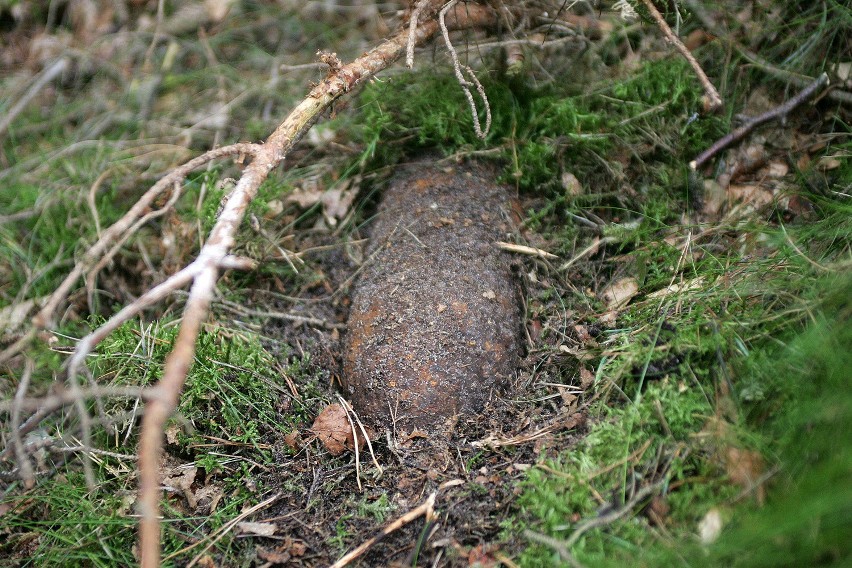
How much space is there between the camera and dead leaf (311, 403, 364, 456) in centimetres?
203

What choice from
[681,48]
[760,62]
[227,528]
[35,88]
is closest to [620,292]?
[681,48]

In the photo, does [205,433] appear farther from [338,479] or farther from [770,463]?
[770,463]

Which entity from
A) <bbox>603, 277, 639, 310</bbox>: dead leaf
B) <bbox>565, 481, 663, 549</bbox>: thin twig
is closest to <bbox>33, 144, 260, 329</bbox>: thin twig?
<bbox>603, 277, 639, 310</bbox>: dead leaf

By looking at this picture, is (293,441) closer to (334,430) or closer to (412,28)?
(334,430)

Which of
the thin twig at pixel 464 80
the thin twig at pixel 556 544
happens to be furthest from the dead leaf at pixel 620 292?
the thin twig at pixel 556 544

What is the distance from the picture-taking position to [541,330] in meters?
2.23

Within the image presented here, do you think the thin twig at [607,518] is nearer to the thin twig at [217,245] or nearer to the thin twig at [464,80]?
the thin twig at [217,245]

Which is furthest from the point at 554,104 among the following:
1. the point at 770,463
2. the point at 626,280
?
the point at 770,463

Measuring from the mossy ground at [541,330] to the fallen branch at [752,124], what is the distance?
2.1 inches

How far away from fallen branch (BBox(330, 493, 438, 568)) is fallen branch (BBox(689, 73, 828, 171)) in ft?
5.44

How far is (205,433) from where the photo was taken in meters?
2.10

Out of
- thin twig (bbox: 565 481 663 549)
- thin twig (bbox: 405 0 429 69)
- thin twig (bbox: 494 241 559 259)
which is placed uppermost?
thin twig (bbox: 405 0 429 69)

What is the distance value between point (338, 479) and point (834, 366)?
140 cm

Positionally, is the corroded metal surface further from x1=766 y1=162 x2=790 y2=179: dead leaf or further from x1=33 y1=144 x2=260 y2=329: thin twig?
x1=766 y1=162 x2=790 y2=179: dead leaf
